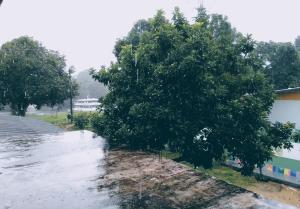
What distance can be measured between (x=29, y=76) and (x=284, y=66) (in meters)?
29.2

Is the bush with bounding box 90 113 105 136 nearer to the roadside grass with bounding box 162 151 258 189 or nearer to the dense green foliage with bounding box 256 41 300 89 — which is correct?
the roadside grass with bounding box 162 151 258 189

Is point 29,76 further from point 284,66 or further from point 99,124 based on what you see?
point 284,66

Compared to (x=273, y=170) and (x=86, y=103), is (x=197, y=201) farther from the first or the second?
(x=86, y=103)

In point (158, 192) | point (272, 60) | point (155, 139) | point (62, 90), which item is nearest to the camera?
point (158, 192)

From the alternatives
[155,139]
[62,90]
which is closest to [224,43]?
[155,139]

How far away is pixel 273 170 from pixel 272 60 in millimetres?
19670

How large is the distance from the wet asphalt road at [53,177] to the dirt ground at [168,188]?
259 mm

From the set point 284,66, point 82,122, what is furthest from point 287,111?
point 82,122

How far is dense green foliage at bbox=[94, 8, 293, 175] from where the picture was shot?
30.6 feet

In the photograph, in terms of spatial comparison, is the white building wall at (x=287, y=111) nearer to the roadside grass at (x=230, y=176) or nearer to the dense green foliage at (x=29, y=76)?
the roadside grass at (x=230, y=176)

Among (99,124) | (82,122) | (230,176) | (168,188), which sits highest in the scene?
(99,124)

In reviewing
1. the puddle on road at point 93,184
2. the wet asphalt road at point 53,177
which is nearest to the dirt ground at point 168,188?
the puddle on road at point 93,184

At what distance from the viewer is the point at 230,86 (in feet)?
34.5

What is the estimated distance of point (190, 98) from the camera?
372 inches
